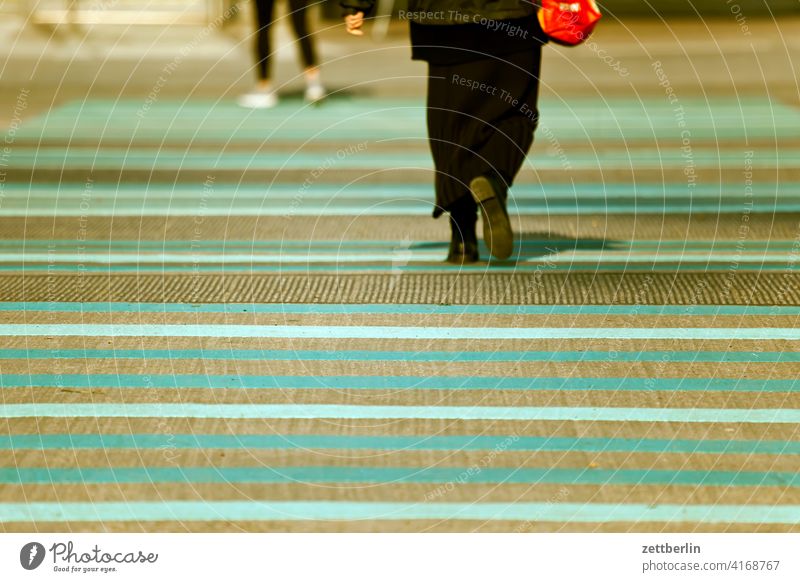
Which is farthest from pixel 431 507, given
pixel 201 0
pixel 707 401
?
pixel 201 0

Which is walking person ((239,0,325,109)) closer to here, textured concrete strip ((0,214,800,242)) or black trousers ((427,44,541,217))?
textured concrete strip ((0,214,800,242))

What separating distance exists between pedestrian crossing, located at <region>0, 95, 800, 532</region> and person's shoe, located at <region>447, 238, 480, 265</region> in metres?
0.14

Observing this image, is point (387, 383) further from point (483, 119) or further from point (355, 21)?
point (355, 21)

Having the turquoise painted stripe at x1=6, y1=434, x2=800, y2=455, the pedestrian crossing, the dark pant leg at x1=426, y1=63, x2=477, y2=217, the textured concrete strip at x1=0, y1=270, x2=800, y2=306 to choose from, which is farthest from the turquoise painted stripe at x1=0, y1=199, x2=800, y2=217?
the turquoise painted stripe at x1=6, y1=434, x2=800, y2=455

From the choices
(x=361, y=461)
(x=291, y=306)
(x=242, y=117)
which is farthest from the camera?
(x=242, y=117)

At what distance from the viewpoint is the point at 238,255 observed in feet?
26.3

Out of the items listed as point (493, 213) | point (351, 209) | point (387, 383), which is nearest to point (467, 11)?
point (493, 213)

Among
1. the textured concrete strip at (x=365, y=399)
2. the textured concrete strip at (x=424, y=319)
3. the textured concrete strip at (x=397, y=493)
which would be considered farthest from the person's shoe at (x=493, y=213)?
the textured concrete strip at (x=397, y=493)

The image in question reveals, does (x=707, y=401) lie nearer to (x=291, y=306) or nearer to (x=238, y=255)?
(x=291, y=306)

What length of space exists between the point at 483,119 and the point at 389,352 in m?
1.96

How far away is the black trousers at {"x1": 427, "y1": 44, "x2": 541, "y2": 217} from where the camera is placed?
24.8ft

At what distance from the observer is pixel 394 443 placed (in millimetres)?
4961

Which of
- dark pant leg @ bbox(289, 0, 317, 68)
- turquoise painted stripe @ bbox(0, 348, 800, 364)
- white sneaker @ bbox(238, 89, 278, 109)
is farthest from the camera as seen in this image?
white sneaker @ bbox(238, 89, 278, 109)

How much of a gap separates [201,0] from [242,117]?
41.6 feet
